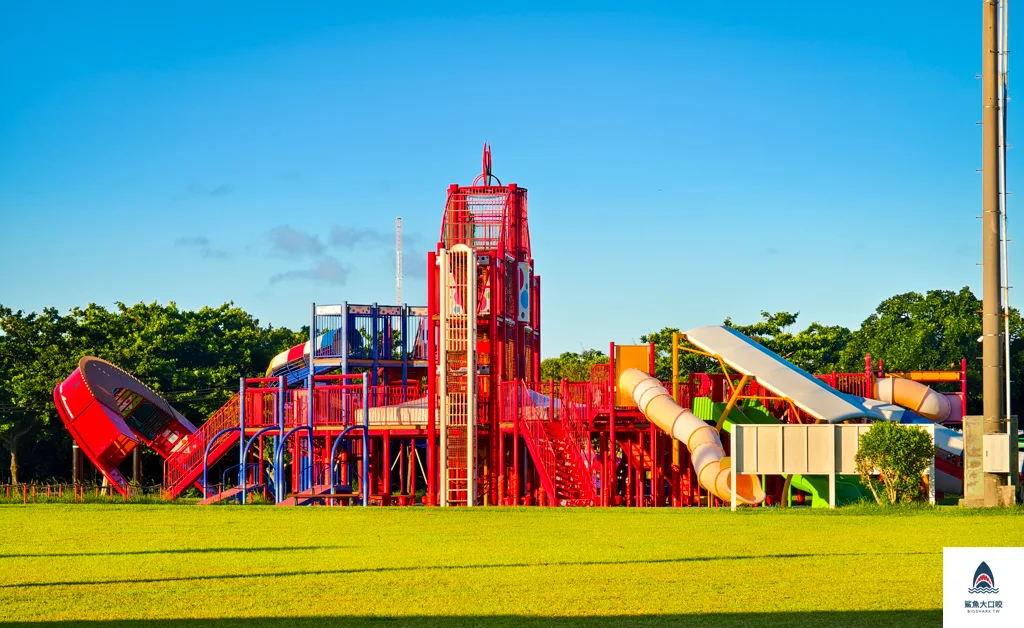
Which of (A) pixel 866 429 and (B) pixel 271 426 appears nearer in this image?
(A) pixel 866 429

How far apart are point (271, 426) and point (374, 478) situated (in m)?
3.74

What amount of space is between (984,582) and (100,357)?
54623 mm

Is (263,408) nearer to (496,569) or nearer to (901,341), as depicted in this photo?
(496,569)

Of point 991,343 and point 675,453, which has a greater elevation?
point 991,343

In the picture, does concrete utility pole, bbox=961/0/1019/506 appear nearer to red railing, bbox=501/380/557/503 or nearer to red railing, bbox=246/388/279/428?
red railing, bbox=501/380/557/503

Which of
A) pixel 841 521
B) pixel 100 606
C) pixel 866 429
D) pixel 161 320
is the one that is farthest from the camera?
pixel 161 320

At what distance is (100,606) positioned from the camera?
1388 cm

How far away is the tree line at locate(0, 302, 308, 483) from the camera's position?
57250 mm

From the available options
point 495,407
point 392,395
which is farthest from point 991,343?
point 392,395

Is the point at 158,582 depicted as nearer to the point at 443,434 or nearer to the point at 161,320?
the point at 443,434

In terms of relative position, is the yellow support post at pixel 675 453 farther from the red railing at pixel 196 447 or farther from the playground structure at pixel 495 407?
the red railing at pixel 196 447

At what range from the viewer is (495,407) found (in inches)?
1580

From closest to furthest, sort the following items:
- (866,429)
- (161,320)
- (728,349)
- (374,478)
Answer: (866,429), (728,349), (374,478), (161,320)

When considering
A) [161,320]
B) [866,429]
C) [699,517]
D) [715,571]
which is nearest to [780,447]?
[866,429]
